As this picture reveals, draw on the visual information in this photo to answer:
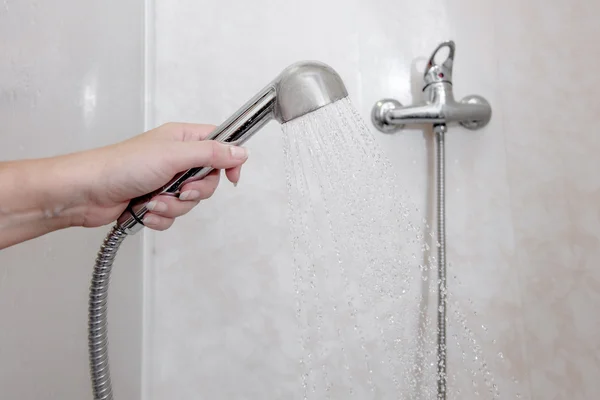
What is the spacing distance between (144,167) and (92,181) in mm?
55

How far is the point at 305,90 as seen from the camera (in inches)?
18.6

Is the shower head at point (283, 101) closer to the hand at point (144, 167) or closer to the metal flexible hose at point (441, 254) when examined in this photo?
the hand at point (144, 167)

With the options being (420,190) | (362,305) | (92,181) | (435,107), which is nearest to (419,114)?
(435,107)

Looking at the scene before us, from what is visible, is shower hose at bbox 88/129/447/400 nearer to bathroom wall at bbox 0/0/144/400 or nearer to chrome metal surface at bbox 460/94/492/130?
bathroom wall at bbox 0/0/144/400

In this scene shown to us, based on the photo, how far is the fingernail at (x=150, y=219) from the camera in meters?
0.57

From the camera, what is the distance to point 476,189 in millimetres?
951

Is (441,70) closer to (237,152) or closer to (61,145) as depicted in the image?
(237,152)

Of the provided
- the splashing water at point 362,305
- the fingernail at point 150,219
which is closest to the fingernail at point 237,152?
the fingernail at point 150,219

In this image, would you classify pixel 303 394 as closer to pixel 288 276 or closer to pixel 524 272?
pixel 288 276

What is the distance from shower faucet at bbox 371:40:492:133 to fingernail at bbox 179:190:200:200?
44 centimetres

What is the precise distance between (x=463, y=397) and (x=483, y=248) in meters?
0.27

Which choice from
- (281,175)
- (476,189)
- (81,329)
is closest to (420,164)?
(476,189)

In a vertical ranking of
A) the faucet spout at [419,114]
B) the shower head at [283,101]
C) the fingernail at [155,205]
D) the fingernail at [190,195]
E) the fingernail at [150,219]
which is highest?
the faucet spout at [419,114]

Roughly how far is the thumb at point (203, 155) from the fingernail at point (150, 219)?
0.27 ft
